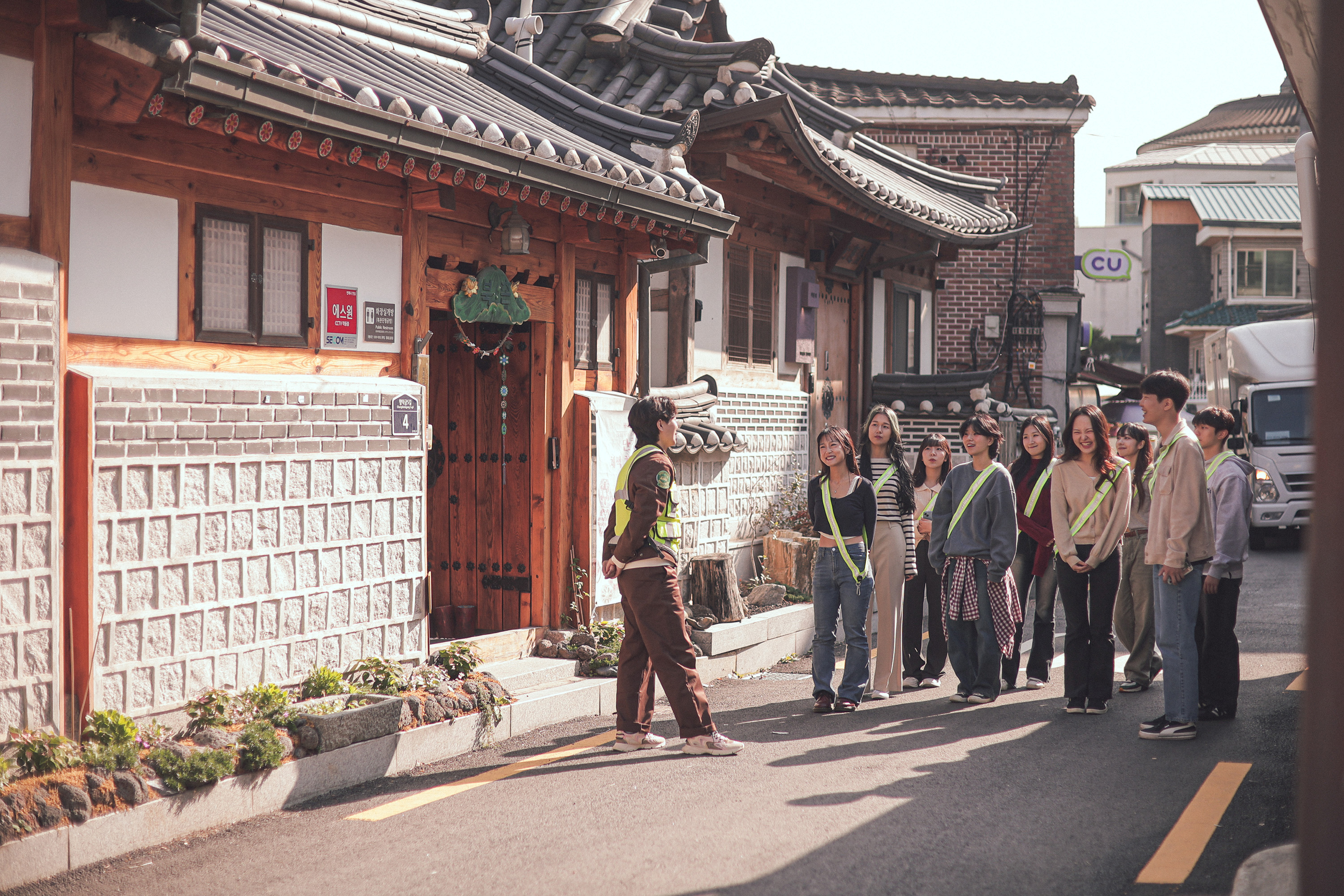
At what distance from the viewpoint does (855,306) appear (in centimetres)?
1661

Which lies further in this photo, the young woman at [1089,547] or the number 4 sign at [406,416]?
the young woman at [1089,547]

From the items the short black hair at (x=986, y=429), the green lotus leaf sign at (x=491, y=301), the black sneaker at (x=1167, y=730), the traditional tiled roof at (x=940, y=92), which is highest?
the traditional tiled roof at (x=940, y=92)

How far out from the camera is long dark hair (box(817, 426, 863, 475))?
796 centimetres

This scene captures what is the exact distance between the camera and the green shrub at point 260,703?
612 cm

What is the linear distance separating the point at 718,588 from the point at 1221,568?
4224 millimetres

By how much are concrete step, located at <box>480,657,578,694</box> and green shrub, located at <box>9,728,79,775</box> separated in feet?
10.7

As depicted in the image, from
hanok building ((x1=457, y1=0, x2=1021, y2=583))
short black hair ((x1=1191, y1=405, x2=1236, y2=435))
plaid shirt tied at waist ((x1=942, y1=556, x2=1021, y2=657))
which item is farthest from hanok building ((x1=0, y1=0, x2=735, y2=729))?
short black hair ((x1=1191, y1=405, x2=1236, y2=435))

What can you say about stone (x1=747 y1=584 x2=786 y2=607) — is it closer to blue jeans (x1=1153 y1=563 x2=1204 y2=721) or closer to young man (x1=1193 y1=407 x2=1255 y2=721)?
young man (x1=1193 y1=407 x2=1255 y2=721)

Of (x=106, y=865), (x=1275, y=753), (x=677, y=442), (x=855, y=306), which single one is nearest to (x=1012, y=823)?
(x=1275, y=753)

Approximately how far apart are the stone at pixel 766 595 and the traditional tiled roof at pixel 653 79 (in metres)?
→ 4.37

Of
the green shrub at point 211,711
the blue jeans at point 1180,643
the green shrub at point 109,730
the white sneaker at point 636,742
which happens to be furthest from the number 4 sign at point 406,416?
the blue jeans at point 1180,643

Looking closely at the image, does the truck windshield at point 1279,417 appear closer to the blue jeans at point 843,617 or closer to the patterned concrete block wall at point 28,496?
the blue jeans at point 843,617

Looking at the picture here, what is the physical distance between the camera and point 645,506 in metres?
6.73

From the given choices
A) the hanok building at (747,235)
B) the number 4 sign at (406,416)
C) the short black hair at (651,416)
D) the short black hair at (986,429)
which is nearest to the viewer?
the short black hair at (651,416)
